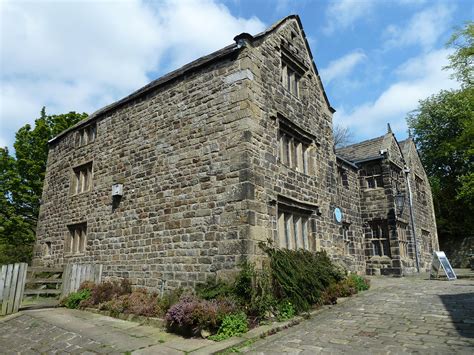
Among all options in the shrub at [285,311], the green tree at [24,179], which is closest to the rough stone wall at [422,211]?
the shrub at [285,311]

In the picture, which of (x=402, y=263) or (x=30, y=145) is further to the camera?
(x=30, y=145)

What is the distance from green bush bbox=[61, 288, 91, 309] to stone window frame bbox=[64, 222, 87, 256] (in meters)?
2.32

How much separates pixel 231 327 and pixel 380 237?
14.3 metres

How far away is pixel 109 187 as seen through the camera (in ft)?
39.3

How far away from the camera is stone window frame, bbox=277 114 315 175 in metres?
10.4

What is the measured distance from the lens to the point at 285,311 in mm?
7742

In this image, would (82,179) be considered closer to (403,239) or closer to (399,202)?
(399,202)

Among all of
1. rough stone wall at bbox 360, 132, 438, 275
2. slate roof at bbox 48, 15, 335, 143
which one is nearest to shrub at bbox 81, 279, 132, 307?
slate roof at bbox 48, 15, 335, 143

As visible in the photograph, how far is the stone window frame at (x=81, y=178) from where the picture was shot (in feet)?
44.2

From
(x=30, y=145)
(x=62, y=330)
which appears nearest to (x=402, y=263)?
(x=62, y=330)

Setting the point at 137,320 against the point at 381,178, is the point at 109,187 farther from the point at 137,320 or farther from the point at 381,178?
the point at 381,178

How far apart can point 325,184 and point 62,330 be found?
29.8ft

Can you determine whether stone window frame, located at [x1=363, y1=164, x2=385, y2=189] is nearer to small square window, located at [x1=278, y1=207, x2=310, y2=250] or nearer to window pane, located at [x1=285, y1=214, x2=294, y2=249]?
small square window, located at [x1=278, y1=207, x2=310, y2=250]

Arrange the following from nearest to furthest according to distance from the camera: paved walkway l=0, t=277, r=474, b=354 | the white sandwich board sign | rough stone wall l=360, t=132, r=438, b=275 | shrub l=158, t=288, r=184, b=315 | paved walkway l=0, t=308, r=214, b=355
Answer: paved walkway l=0, t=277, r=474, b=354
paved walkway l=0, t=308, r=214, b=355
shrub l=158, t=288, r=184, b=315
the white sandwich board sign
rough stone wall l=360, t=132, r=438, b=275
